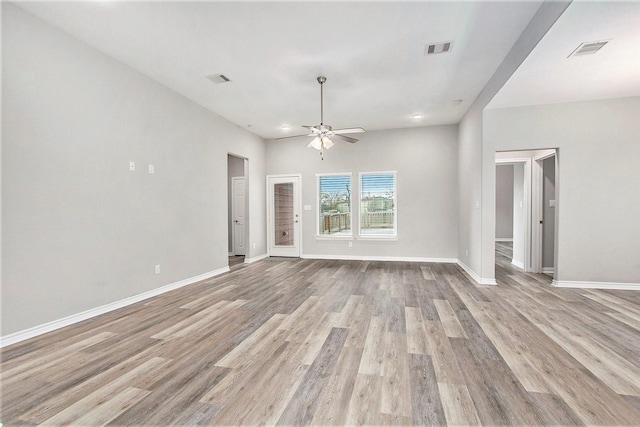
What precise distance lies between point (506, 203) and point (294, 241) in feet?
28.0

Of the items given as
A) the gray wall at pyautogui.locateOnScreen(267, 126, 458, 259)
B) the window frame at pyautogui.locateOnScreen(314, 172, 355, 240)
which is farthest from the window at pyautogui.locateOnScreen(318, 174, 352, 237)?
the gray wall at pyautogui.locateOnScreen(267, 126, 458, 259)

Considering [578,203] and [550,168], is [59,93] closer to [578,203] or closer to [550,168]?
[578,203]

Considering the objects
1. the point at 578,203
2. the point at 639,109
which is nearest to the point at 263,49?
the point at 578,203

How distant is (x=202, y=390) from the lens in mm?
1844

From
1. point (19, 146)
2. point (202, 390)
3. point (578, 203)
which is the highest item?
point (19, 146)

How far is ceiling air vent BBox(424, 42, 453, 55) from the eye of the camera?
3.12 m

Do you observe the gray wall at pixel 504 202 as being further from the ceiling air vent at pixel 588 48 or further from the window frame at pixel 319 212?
the ceiling air vent at pixel 588 48

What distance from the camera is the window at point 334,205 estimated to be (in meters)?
6.98

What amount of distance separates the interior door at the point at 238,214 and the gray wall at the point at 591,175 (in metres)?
5.88

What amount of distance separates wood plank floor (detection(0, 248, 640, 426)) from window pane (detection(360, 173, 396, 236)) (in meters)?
2.97

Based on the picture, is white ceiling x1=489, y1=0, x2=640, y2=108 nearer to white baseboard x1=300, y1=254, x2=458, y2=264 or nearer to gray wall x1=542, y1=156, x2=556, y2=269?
gray wall x1=542, y1=156, x2=556, y2=269

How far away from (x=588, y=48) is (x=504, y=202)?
358 inches

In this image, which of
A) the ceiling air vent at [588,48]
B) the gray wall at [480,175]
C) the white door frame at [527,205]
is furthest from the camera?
the white door frame at [527,205]

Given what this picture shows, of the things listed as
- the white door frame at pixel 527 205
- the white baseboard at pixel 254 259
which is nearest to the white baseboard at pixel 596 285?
the white door frame at pixel 527 205
